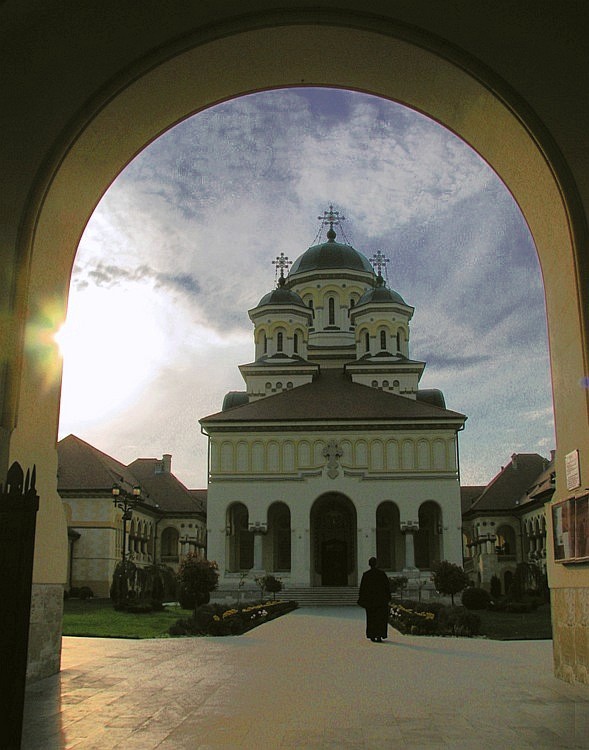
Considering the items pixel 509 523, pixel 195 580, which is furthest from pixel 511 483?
pixel 195 580

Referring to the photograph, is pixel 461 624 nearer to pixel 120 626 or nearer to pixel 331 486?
pixel 120 626

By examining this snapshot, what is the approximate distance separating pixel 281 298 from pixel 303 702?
49.1 meters

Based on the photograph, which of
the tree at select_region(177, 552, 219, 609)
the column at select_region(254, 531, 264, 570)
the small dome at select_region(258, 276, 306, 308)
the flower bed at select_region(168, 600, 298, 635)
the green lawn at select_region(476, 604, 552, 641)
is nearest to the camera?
the flower bed at select_region(168, 600, 298, 635)

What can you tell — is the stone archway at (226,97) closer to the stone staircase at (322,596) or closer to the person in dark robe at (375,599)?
the person in dark robe at (375,599)

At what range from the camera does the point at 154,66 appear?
8.03 metres

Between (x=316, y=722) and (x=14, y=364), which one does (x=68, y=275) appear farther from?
(x=316, y=722)

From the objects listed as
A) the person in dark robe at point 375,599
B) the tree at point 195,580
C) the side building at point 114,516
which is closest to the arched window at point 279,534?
the side building at point 114,516

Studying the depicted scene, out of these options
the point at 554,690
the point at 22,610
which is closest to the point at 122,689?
the point at 22,610

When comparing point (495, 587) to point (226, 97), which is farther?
point (495, 587)

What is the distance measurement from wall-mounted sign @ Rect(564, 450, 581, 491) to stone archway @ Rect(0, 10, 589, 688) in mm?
116

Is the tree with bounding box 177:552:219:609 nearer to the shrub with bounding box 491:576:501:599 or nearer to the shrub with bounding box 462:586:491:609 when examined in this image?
the shrub with bounding box 462:586:491:609

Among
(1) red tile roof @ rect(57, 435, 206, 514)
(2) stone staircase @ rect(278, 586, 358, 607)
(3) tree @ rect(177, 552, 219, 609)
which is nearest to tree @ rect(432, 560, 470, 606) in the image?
(2) stone staircase @ rect(278, 586, 358, 607)

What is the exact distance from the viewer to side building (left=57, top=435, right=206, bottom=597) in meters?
43.8

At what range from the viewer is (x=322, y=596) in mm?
40656
